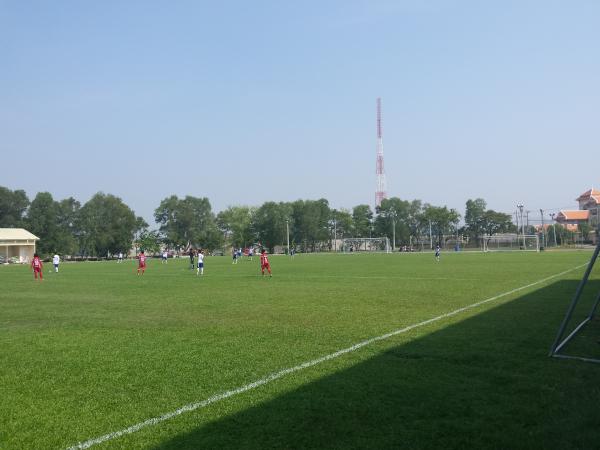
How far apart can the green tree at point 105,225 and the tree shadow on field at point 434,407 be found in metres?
116

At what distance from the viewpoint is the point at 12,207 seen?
10912cm

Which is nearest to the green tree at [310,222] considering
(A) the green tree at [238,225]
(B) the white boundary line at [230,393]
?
(A) the green tree at [238,225]

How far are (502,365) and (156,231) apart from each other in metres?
134

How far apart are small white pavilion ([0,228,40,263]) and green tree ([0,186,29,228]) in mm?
18681

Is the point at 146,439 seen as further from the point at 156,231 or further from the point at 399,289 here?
the point at 156,231

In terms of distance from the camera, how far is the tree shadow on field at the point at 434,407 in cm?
429

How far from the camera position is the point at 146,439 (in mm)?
4457

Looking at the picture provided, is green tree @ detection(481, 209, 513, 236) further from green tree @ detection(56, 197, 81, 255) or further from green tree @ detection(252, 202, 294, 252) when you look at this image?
green tree @ detection(56, 197, 81, 255)

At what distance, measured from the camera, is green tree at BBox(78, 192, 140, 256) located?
378ft

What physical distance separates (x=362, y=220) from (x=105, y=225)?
63.6 metres

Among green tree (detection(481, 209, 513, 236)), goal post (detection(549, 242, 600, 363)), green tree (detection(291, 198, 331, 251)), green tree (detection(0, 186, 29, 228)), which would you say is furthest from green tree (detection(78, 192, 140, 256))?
goal post (detection(549, 242, 600, 363))

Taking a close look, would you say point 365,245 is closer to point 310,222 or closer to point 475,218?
point 310,222

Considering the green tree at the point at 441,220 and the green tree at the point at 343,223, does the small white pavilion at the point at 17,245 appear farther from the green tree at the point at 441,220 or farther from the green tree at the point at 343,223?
the green tree at the point at 441,220

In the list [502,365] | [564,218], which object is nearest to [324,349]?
[502,365]
